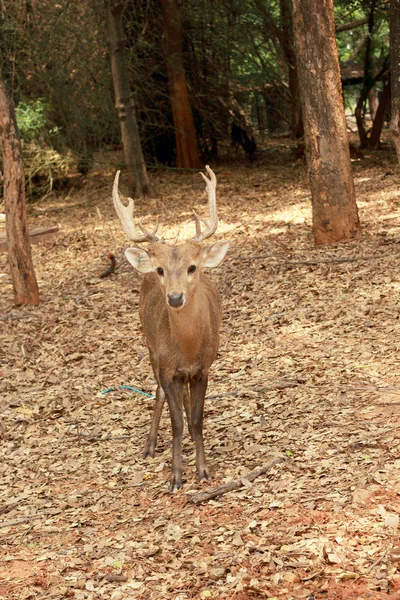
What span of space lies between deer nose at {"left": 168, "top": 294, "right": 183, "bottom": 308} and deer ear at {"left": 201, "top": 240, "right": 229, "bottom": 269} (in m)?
0.58

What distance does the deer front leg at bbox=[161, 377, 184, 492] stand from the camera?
536cm

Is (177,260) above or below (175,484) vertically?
above

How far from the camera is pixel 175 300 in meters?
4.91

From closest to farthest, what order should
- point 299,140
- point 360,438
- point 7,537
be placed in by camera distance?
point 7,537, point 360,438, point 299,140

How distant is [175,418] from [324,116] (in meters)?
5.90

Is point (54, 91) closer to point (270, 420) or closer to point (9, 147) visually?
point (9, 147)

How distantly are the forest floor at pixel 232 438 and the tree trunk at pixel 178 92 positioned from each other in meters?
6.80

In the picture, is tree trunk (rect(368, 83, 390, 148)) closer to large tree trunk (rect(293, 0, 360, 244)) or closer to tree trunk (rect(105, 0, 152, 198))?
tree trunk (rect(105, 0, 152, 198))

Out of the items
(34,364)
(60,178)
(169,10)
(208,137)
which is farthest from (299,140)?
(34,364)

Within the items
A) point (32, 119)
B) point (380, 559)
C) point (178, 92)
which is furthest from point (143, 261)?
point (178, 92)

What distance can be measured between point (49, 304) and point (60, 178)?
8.86 meters

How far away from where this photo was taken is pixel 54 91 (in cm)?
1745

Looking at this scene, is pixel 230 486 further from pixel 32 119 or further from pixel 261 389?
pixel 32 119

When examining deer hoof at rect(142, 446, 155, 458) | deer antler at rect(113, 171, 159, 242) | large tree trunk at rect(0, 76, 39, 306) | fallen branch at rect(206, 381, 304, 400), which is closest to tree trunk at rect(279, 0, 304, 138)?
large tree trunk at rect(0, 76, 39, 306)
